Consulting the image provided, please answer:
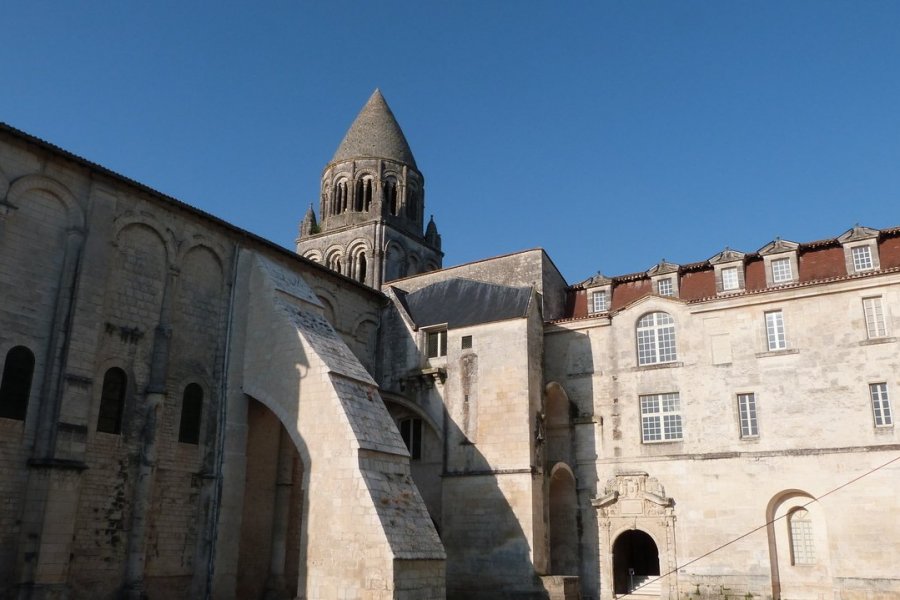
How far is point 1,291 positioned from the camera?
1634 cm

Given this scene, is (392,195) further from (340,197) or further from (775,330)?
(775,330)

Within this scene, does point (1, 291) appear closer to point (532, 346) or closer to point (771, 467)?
point (532, 346)

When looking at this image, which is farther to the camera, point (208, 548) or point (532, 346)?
point (532, 346)

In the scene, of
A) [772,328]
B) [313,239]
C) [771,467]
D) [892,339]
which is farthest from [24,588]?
[313,239]

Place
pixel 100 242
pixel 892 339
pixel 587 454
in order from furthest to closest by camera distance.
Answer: pixel 587 454 < pixel 892 339 < pixel 100 242

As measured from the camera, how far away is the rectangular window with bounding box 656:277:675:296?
81.8 feet

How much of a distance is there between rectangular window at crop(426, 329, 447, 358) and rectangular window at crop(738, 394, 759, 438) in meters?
9.11

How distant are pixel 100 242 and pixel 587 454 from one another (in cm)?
1486

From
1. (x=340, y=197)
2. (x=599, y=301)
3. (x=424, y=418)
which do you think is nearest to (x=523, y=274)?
(x=599, y=301)

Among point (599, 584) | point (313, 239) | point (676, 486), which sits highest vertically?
point (313, 239)

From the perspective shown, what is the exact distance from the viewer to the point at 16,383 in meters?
16.3

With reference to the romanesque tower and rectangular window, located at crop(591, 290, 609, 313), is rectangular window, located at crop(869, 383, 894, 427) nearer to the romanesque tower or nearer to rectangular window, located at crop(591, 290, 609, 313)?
rectangular window, located at crop(591, 290, 609, 313)

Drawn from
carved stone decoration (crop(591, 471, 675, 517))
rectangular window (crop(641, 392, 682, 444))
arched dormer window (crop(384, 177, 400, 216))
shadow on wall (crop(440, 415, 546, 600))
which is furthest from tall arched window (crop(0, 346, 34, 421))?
arched dormer window (crop(384, 177, 400, 216))

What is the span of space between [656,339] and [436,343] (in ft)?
Result: 22.9
